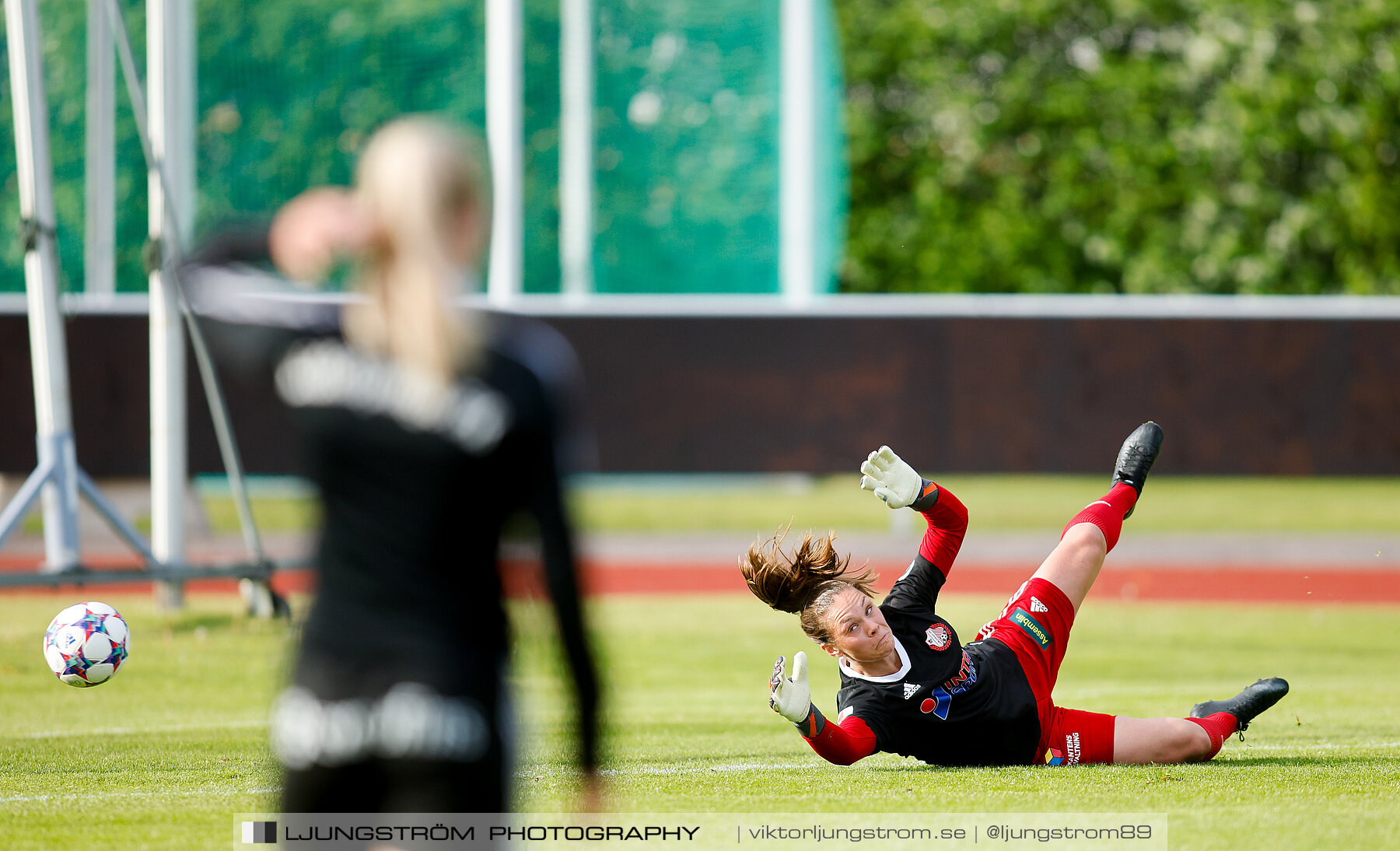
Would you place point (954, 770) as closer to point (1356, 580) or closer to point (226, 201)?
point (1356, 580)

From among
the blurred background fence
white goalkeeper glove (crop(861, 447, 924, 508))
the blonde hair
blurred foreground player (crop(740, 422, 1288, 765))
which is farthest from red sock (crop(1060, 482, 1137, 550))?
the blurred background fence

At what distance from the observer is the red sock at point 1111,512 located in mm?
6246

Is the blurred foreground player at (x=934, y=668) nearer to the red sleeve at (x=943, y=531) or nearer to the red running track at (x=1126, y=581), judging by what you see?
the red sleeve at (x=943, y=531)

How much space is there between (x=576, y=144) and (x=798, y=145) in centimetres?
252

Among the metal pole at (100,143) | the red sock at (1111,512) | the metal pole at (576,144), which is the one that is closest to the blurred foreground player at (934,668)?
the red sock at (1111,512)

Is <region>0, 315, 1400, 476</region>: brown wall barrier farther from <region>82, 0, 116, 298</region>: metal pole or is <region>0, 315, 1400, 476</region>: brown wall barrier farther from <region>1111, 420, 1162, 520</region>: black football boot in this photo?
<region>1111, 420, 1162, 520</region>: black football boot

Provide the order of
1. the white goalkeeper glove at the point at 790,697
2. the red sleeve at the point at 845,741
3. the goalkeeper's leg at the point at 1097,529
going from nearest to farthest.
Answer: the white goalkeeper glove at the point at 790,697, the red sleeve at the point at 845,741, the goalkeeper's leg at the point at 1097,529

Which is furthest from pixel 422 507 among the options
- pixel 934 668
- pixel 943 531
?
pixel 943 531

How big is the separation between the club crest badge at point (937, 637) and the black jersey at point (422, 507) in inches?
122

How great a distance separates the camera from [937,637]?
5.52 m

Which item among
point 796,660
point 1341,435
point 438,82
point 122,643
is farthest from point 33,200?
point 1341,435

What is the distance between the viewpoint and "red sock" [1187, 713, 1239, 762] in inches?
232

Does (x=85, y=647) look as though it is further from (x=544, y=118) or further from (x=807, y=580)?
(x=544, y=118)

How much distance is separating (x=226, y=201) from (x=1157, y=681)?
37.2ft
